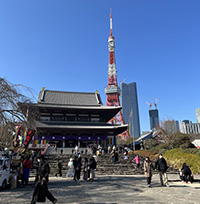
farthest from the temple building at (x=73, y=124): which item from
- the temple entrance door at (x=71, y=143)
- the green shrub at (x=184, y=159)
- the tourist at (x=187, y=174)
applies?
the tourist at (x=187, y=174)

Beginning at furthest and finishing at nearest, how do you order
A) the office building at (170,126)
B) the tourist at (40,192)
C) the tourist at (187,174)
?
the office building at (170,126)
the tourist at (187,174)
the tourist at (40,192)

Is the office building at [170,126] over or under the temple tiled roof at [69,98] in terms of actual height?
under

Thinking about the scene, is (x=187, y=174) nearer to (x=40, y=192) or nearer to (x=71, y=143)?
(x=40, y=192)

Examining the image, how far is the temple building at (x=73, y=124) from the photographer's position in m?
25.2

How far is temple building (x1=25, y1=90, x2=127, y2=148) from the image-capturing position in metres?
25.2

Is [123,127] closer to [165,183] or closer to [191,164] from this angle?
[191,164]

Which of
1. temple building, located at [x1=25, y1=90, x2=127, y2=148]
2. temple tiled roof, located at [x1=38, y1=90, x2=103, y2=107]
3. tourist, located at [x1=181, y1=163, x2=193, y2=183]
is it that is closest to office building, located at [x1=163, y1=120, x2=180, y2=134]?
temple building, located at [x1=25, y1=90, x2=127, y2=148]

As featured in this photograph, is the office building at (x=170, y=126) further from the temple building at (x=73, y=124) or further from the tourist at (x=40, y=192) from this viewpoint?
the tourist at (x=40, y=192)

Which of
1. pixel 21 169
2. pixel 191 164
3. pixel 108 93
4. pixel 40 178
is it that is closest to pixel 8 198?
pixel 40 178

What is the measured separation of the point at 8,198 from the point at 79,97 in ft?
90.8

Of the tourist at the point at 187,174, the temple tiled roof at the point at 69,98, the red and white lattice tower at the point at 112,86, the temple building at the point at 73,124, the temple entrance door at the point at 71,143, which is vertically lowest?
the tourist at the point at 187,174

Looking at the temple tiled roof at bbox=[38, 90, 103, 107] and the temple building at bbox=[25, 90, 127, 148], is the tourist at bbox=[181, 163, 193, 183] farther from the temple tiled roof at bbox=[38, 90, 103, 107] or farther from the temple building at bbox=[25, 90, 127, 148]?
the temple tiled roof at bbox=[38, 90, 103, 107]

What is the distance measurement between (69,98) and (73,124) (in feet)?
25.0

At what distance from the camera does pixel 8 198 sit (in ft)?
20.2
